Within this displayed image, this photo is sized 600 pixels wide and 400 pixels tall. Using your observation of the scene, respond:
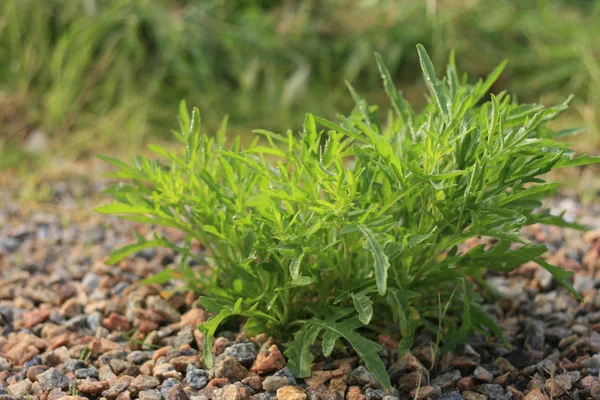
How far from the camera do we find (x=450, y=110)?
166 centimetres

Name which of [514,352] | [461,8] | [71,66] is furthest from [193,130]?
[461,8]

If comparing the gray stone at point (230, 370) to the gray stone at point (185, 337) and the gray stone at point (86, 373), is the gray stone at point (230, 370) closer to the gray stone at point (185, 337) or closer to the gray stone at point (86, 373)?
the gray stone at point (185, 337)

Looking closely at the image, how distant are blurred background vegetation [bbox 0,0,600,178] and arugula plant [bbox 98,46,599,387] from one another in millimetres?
2209

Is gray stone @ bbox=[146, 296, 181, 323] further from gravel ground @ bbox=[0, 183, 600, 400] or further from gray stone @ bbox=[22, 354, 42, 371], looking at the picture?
gray stone @ bbox=[22, 354, 42, 371]

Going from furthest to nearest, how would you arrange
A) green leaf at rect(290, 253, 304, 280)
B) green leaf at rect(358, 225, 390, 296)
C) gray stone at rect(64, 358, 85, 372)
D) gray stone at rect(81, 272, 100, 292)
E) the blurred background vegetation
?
the blurred background vegetation < gray stone at rect(81, 272, 100, 292) < gray stone at rect(64, 358, 85, 372) < green leaf at rect(290, 253, 304, 280) < green leaf at rect(358, 225, 390, 296)

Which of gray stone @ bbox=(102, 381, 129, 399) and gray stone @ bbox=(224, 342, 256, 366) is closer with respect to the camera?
gray stone @ bbox=(102, 381, 129, 399)

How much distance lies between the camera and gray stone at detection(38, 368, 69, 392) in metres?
1.75

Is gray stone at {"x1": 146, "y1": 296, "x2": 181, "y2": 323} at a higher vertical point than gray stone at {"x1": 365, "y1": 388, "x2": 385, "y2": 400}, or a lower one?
lower

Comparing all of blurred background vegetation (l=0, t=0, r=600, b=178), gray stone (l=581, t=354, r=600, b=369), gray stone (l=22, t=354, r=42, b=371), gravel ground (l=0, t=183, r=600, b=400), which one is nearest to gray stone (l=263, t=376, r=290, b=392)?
gravel ground (l=0, t=183, r=600, b=400)

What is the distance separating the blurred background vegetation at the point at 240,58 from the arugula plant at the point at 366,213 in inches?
87.0

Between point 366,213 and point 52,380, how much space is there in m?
0.82

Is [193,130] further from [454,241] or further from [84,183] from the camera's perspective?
[84,183]

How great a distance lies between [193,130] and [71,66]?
2565 mm

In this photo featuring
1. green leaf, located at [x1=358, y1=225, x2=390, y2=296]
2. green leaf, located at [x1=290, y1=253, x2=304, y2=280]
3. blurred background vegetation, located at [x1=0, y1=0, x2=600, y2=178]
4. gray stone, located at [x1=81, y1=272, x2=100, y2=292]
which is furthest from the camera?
blurred background vegetation, located at [x1=0, y1=0, x2=600, y2=178]
